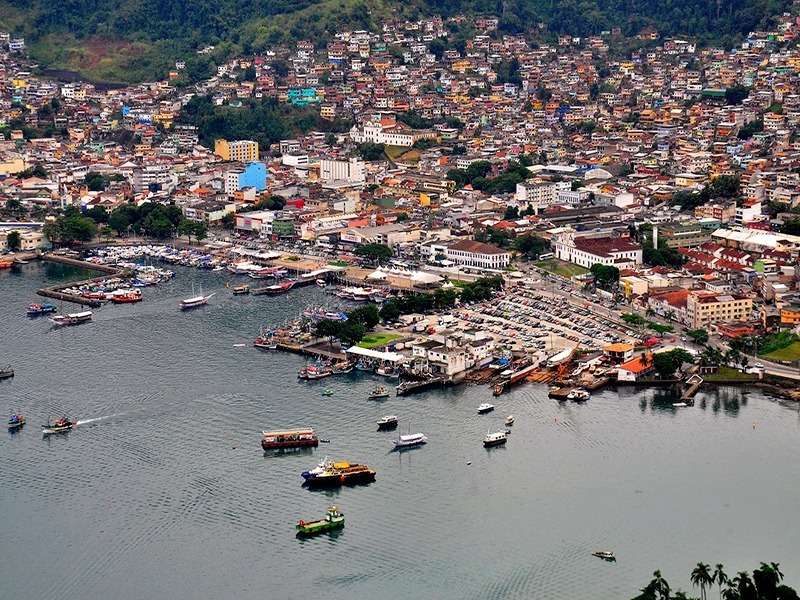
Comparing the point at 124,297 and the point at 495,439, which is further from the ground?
the point at 124,297

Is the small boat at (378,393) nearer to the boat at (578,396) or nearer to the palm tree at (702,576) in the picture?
the boat at (578,396)

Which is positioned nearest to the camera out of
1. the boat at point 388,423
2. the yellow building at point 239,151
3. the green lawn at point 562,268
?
the boat at point 388,423

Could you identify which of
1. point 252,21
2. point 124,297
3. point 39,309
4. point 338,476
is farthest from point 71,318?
point 252,21

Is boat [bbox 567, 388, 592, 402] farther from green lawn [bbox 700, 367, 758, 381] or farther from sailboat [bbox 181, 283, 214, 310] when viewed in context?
sailboat [bbox 181, 283, 214, 310]

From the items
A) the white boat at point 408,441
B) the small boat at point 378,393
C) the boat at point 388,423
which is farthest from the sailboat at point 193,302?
the white boat at point 408,441

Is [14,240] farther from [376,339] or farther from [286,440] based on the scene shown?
[286,440]

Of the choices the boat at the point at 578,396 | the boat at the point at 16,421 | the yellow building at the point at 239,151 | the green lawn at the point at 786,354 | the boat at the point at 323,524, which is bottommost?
the boat at the point at 323,524

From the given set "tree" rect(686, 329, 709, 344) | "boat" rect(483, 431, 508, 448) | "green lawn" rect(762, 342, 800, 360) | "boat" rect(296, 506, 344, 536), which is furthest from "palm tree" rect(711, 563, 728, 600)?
"tree" rect(686, 329, 709, 344)
